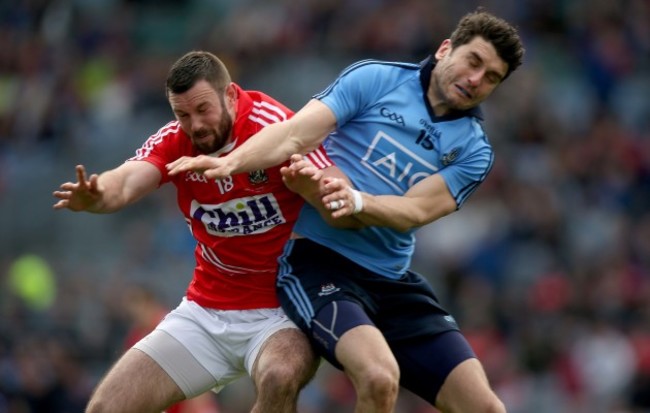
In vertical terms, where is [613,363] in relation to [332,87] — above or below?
below

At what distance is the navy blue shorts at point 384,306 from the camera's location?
317 inches

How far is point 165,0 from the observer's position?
69.9ft

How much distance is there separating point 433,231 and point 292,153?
8.28 metres

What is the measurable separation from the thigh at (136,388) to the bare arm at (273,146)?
1.28 m

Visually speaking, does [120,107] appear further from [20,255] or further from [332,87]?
[332,87]

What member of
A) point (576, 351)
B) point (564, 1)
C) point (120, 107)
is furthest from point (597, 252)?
point (120, 107)

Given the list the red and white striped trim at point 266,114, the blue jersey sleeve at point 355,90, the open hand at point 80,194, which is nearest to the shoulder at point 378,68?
the blue jersey sleeve at point 355,90

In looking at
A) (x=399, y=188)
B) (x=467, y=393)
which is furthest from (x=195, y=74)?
(x=467, y=393)

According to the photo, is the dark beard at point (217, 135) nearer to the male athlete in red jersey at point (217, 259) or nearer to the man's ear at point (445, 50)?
the male athlete in red jersey at point (217, 259)

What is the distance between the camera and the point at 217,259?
331 inches

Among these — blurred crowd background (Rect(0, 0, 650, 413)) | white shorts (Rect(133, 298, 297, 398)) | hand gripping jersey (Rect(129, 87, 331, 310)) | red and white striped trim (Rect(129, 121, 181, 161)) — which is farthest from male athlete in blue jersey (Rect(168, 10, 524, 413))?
blurred crowd background (Rect(0, 0, 650, 413))

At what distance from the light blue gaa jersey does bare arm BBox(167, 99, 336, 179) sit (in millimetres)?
152

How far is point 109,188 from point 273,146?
2.91 feet

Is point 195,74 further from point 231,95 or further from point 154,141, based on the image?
point 154,141
